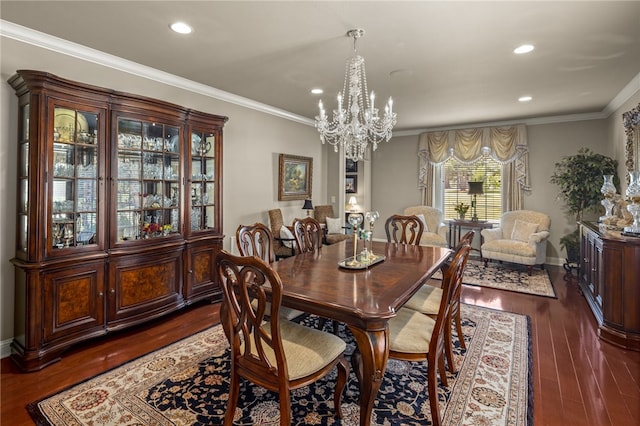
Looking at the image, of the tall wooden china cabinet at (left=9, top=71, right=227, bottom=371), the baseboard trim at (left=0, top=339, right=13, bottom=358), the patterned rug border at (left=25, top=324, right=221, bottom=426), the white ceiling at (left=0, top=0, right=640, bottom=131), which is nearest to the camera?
the patterned rug border at (left=25, top=324, right=221, bottom=426)

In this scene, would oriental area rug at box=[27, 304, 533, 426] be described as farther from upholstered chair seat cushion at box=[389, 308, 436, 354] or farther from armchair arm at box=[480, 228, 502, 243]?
armchair arm at box=[480, 228, 502, 243]

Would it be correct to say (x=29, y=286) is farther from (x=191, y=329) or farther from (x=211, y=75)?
(x=211, y=75)

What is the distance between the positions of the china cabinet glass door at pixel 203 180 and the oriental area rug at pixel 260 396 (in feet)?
5.07

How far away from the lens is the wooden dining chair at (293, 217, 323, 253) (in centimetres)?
309

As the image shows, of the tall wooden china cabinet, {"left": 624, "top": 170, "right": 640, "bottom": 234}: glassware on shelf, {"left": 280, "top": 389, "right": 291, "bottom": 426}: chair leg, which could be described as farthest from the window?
{"left": 280, "top": 389, "right": 291, "bottom": 426}: chair leg

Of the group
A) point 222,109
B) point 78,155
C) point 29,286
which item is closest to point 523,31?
point 222,109

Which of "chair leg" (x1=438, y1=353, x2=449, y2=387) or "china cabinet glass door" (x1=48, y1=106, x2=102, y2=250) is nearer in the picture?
"chair leg" (x1=438, y1=353, x2=449, y2=387)

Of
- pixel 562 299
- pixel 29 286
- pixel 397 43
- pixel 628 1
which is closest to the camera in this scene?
pixel 628 1

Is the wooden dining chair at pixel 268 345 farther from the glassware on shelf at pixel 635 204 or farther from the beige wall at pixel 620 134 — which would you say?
the beige wall at pixel 620 134

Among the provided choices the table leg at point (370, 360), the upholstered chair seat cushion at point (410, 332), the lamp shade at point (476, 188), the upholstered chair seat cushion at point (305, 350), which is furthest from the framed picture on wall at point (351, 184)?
the table leg at point (370, 360)

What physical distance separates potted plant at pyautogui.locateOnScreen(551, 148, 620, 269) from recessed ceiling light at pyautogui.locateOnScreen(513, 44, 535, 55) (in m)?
2.87

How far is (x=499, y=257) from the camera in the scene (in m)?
5.30

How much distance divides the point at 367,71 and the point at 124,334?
3.58 m

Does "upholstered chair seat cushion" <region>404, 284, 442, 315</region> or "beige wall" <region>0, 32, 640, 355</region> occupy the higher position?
"beige wall" <region>0, 32, 640, 355</region>
